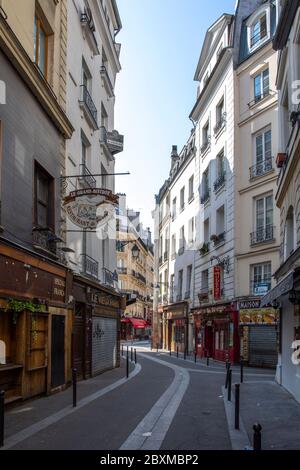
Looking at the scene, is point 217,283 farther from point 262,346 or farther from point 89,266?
point 89,266

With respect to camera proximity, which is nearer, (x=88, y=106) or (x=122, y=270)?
(x=88, y=106)

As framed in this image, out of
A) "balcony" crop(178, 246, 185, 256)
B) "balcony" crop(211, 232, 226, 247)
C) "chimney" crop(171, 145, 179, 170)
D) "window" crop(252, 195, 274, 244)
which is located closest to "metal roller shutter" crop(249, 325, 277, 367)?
"window" crop(252, 195, 274, 244)

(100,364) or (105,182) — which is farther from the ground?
(105,182)

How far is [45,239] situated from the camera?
46.1ft

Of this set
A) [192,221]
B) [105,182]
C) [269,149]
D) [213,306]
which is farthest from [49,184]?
[192,221]

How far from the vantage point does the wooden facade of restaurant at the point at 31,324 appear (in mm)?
11164

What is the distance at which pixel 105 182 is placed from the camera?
25469mm

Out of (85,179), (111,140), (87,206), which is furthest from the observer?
(111,140)

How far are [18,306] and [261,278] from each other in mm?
16121

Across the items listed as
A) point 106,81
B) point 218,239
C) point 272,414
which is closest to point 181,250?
point 218,239

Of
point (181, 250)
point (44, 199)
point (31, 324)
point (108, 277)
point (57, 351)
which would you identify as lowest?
point (57, 351)

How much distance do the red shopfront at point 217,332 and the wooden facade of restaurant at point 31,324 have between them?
12.9 metres
